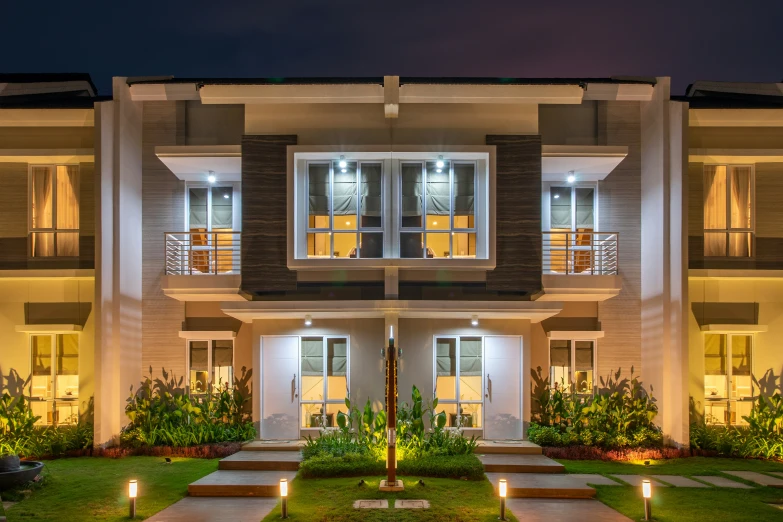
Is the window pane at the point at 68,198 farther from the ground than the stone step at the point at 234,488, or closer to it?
farther from the ground

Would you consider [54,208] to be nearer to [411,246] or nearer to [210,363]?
[210,363]

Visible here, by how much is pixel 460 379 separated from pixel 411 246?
2.98 meters

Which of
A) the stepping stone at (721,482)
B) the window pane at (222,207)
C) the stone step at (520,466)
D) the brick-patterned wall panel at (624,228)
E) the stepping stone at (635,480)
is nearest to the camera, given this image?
the stepping stone at (721,482)

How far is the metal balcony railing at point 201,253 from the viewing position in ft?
51.4

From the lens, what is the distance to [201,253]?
53.7ft

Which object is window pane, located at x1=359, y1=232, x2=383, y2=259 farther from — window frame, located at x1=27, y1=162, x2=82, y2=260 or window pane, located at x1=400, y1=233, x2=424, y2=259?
window frame, located at x1=27, y1=162, x2=82, y2=260

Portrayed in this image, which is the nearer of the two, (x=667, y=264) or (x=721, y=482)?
(x=721, y=482)

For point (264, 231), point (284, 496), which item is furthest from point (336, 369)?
point (284, 496)

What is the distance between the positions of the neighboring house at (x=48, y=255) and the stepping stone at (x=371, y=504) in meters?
7.62

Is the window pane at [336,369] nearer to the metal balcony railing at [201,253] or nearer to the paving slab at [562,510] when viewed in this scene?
the metal balcony railing at [201,253]

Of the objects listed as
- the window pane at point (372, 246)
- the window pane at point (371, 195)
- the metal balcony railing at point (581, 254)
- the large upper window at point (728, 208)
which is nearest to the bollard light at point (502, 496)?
the window pane at point (372, 246)

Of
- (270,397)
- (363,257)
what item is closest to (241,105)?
(363,257)

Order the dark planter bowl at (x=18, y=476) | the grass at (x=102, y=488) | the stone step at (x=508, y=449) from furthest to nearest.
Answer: the stone step at (x=508, y=449)
the dark planter bowl at (x=18, y=476)
the grass at (x=102, y=488)

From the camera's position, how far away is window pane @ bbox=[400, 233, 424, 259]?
14.8 metres
